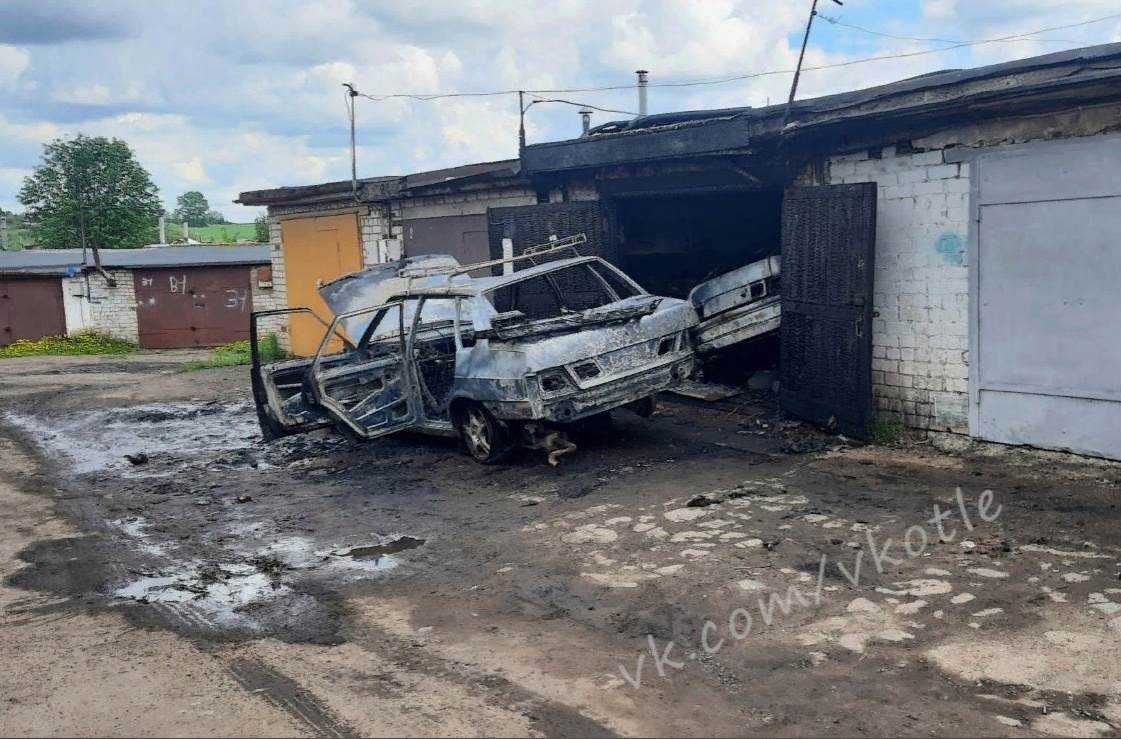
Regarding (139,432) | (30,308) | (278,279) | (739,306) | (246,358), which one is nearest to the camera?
(739,306)

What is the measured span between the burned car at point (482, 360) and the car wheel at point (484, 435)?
13mm

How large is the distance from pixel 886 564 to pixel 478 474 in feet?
13.2

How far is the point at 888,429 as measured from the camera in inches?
362

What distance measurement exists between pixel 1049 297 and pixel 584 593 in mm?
4847

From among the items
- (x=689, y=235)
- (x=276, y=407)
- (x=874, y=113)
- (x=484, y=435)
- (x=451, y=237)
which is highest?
(x=874, y=113)

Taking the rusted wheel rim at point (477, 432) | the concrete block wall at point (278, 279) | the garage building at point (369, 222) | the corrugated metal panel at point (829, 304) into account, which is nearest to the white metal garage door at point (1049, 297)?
the corrugated metal panel at point (829, 304)

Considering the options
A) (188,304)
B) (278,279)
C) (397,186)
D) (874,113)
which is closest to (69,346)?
(188,304)

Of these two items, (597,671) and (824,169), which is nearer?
(597,671)

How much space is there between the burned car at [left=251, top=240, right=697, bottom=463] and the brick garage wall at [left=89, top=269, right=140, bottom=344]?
18189mm

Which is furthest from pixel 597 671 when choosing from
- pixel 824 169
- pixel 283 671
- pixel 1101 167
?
pixel 824 169

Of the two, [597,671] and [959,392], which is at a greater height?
[959,392]

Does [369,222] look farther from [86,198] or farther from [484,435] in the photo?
[86,198]

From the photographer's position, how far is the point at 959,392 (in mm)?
8781

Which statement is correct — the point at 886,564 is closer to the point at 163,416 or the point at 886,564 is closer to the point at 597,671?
the point at 597,671
